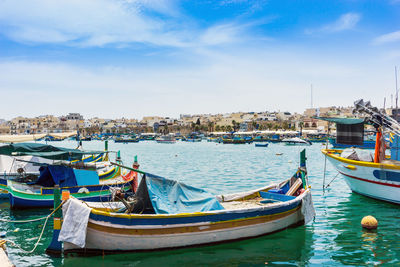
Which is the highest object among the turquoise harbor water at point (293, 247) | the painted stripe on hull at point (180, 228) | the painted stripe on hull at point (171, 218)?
the painted stripe on hull at point (171, 218)

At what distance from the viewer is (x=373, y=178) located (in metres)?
19.1

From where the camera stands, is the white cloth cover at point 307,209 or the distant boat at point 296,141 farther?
the distant boat at point 296,141

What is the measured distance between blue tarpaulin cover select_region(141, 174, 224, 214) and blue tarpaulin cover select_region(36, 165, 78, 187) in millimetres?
8809

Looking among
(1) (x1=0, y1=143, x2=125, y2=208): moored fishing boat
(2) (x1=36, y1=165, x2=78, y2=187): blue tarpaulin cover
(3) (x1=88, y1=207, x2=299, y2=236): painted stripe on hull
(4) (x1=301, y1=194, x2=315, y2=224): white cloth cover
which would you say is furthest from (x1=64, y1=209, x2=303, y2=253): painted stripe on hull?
(2) (x1=36, y1=165, x2=78, y2=187): blue tarpaulin cover

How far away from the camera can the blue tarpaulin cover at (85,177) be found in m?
19.7

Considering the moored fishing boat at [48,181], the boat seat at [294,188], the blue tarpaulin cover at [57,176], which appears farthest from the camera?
the blue tarpaulin cover at [57,176]

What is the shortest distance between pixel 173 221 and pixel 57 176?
10.5m

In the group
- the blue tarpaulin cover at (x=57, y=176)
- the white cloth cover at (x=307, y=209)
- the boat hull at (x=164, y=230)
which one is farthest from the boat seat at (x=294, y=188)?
the blue tarpaulin cover at (x=57, y=176)

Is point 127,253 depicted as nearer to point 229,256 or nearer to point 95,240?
point 95,240

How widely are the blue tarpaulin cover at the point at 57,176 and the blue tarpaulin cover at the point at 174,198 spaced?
8809mm

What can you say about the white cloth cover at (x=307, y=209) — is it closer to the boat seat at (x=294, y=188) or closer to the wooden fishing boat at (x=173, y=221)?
the wooden fishing boat at (x=173, y=221)

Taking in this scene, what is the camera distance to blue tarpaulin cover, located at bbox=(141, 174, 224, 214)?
12.2 m

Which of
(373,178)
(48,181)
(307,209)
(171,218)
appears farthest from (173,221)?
(373,178)

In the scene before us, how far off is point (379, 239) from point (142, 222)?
30.5 ft
